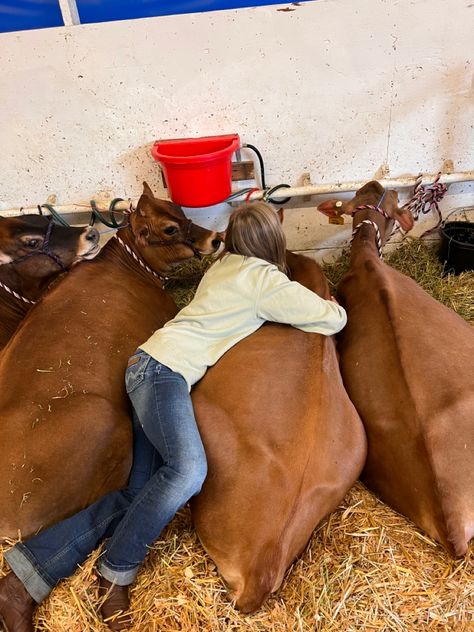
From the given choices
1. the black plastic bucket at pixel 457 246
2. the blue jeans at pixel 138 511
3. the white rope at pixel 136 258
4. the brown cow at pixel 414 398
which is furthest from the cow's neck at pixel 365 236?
the blue jeans at pixel 138 511

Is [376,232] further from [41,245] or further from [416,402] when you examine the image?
[41,245]

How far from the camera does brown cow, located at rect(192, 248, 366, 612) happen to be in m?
1.92

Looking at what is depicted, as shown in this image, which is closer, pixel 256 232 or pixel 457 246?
pixel 256 232

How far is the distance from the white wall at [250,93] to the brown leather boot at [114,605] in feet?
10.1

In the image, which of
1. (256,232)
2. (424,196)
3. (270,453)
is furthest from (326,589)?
(424,196)

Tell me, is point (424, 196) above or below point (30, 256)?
below

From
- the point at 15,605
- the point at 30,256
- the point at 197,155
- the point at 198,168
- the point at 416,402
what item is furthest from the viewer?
the point at 197,155

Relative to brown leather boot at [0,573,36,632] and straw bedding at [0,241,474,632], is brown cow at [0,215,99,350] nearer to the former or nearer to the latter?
brown leather boot at [0,573,36,632]

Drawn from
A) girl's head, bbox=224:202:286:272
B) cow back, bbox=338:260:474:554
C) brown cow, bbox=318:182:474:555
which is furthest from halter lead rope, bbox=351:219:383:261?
girl's head, bbox=224:202:286:272

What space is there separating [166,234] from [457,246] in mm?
2312

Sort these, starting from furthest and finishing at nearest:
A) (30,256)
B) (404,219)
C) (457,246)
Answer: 1. (457,246)
2. (404,219)
3. (30,256)

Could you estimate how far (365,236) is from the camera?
3.46 m

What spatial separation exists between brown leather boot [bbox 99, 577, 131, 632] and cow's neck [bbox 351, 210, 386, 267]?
2.32 m

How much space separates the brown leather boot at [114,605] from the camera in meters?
1.95
